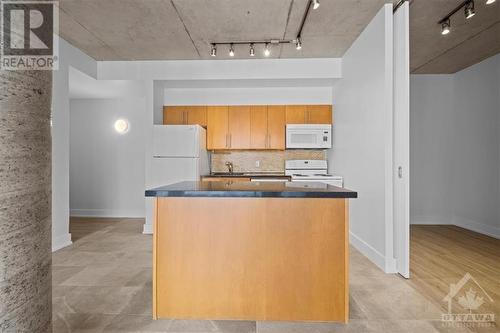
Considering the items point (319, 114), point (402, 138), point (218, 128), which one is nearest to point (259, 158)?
point (218, 128)

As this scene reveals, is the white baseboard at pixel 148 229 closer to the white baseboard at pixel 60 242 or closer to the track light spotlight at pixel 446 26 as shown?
the white baseboard at pixel 60 242

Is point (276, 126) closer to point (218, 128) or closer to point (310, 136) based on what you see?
point (310, 136)

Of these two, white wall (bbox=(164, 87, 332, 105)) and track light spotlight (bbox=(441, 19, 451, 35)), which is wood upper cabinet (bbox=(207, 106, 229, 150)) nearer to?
white wall (bbox=(164, 87, 332, 105))

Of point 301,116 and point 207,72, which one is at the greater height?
point 207,72

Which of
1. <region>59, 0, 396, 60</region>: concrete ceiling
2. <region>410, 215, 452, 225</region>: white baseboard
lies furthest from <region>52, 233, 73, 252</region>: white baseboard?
<region>410, 215, 452, 225</region>: white baseboard

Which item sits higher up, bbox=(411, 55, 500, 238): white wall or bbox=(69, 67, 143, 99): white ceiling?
bbox=(69, 67, 143, 99): white ceiling

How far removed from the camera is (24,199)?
1.22 meters

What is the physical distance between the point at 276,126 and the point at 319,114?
0.78 meters

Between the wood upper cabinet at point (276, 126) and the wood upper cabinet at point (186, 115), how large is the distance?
3.75ft

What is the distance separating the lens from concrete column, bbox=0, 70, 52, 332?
45.4 inches

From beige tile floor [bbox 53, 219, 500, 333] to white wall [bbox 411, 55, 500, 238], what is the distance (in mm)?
2756

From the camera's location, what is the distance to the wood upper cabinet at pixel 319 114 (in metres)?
5.11

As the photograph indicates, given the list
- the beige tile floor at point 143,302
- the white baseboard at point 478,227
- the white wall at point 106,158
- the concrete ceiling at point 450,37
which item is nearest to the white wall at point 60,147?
the beige tile floor at point 143,302

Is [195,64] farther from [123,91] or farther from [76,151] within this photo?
[76,151]
